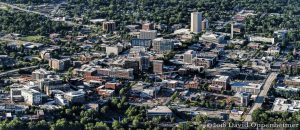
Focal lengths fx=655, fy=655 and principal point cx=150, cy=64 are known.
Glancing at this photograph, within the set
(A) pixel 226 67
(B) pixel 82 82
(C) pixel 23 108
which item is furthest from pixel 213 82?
(C) pixel 23 108

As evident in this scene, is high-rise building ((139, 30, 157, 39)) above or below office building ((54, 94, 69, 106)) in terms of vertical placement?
above

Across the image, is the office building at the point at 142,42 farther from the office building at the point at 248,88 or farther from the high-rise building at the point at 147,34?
the office building at the point at 248,88

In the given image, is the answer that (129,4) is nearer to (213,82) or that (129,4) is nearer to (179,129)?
(213,82)

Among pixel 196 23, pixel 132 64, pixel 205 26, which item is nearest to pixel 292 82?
pixel 132 64

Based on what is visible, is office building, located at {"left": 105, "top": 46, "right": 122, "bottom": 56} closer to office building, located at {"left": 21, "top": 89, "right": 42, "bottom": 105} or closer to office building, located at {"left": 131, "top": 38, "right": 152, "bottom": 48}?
office building, located at {"left": 131, "top": 38, "right": 152, "bottom": 48}

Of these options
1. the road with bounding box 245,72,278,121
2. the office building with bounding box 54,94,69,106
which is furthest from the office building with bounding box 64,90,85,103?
the road with bounding box 245,72,278,121

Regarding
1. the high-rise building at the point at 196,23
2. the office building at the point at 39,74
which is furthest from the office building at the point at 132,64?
the high-rise building at the point at 196,23
